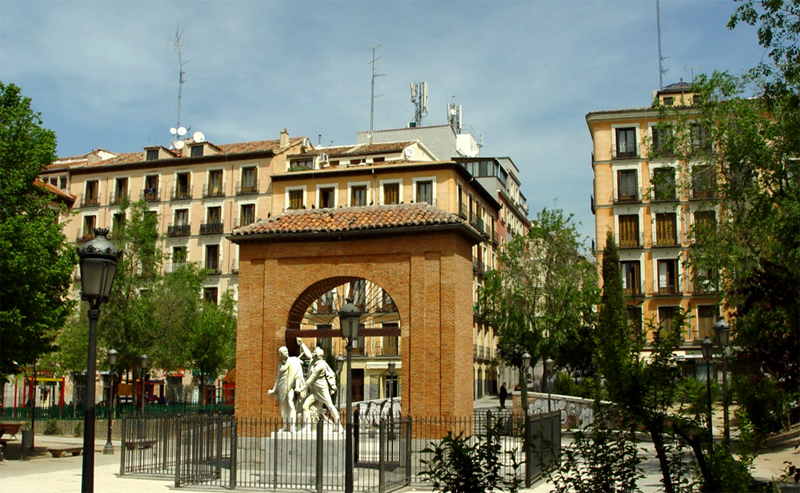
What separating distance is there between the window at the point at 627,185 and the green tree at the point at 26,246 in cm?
3368

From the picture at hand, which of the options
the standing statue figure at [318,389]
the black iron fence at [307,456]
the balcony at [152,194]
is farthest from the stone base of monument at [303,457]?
the balcony at [152,194]

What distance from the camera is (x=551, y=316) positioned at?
125 ft

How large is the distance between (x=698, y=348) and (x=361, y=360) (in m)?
19.8

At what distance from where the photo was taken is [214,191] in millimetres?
52156

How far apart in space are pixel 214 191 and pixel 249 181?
2.56m

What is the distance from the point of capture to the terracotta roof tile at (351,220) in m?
17.4

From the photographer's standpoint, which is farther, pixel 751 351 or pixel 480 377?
pixel 480 377

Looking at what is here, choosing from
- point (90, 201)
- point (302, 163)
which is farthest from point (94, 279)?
point (90, 201)

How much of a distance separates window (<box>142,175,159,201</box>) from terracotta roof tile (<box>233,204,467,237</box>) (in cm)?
3698

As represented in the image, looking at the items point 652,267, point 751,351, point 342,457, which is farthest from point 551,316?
point 751,351

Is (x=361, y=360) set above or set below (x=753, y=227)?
below

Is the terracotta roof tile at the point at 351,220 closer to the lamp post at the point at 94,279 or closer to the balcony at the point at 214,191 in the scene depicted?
the lamp post at the point at 94,279

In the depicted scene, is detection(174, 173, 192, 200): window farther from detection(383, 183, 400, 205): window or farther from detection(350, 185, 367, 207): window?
detection(383, 183, 400, 205): window

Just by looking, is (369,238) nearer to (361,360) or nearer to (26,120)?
(26,120)
